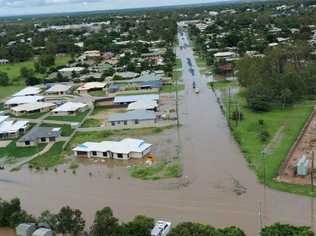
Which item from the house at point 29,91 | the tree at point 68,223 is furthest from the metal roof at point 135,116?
the tree at point 68,223

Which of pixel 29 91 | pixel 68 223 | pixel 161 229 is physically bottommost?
pixel 29 91

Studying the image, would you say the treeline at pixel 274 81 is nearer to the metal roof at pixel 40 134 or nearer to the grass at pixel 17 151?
the metal roof at pixel 40 134

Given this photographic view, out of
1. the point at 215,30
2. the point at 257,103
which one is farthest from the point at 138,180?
the point at 215,30

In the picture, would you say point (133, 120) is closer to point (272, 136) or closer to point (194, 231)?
point (272, 136)

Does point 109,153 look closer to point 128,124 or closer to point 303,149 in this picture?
point 128,124

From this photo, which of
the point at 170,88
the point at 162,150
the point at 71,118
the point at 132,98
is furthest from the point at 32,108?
the point at 162,150
